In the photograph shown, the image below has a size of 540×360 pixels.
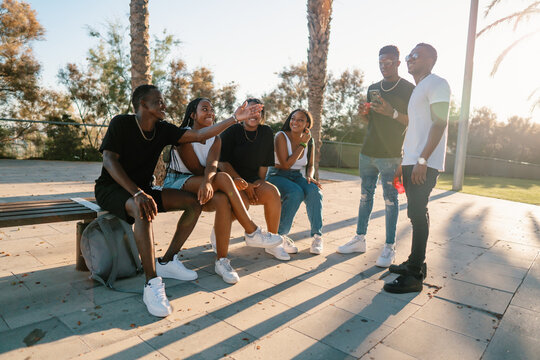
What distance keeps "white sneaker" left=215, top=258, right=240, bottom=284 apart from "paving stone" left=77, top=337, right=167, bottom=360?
1074mm

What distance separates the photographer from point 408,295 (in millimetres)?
3092

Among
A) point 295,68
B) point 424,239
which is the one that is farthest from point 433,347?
point 295,68

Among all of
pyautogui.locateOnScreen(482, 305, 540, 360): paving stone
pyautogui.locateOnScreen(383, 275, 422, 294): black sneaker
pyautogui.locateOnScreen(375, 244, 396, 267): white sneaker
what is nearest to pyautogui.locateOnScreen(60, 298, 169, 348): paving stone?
pyautogui.locateOnScreen(383, 275, 422, 294): black sneaker

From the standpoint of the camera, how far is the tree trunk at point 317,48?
8523 millimetres

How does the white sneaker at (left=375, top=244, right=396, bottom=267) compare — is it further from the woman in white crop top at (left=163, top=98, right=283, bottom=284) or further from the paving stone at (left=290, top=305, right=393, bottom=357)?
the paving stone at (left=290, top=305, right=393, bottom=357)

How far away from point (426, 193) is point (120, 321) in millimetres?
2557

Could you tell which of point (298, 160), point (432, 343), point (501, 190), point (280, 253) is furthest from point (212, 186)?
point (501, 190)

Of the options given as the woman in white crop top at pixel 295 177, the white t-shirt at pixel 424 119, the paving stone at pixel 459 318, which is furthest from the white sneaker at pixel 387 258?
the white t-shirt at pixel 424 119

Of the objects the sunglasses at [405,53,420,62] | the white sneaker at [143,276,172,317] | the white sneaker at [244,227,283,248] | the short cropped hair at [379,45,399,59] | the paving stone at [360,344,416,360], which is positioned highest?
the short cropped hair at [379,45,399,59]

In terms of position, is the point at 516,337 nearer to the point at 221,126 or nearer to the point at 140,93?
the point at 221,126

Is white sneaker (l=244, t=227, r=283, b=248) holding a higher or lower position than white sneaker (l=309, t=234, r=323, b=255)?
higher

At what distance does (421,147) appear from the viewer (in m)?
3.15

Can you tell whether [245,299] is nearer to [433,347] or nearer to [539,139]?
[433,347]

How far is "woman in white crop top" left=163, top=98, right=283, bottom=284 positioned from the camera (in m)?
3.33
